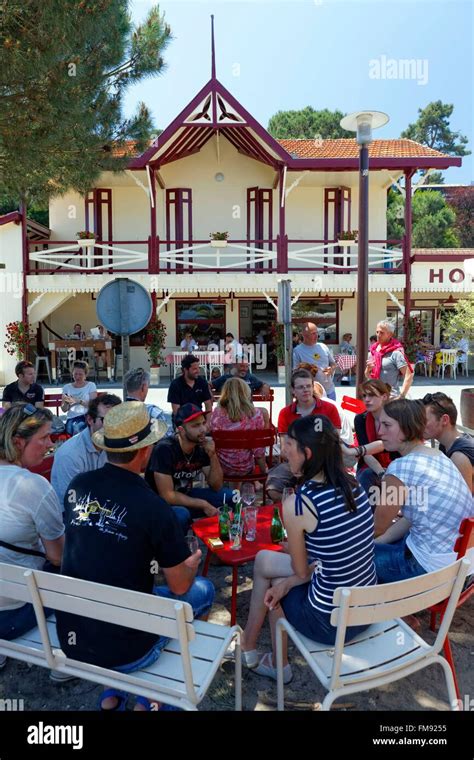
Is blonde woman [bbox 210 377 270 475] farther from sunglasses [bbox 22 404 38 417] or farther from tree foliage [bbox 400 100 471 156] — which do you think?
tree foliage [bbox 400 100 471 156]

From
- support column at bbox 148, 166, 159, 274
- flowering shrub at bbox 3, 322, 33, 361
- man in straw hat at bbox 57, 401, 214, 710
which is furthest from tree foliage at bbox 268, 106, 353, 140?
man in straw hat at bbox 57, 401, 214, 710

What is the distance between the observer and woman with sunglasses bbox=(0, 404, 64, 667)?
97.4 inches

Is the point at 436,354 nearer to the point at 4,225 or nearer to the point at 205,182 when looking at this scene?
the point at 205,182

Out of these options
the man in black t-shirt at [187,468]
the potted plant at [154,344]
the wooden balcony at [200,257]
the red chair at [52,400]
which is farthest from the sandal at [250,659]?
the wooden balcony at [200,257]

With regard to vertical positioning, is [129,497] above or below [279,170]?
below

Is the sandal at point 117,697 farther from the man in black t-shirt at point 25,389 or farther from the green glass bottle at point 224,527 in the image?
the man in black t-shirt at point 25,389

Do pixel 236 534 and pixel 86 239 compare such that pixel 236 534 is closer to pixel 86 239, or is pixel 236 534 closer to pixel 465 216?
pixel 86 239

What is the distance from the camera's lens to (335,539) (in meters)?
2.30

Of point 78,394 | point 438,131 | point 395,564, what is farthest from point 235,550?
point 438,131

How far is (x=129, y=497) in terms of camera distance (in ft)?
6.97

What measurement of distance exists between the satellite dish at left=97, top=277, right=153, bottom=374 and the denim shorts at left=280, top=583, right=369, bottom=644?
131 inches

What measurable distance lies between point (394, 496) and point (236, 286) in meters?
13.1

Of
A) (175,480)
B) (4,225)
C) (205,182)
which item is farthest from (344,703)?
(205,182)

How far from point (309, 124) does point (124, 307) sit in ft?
129
